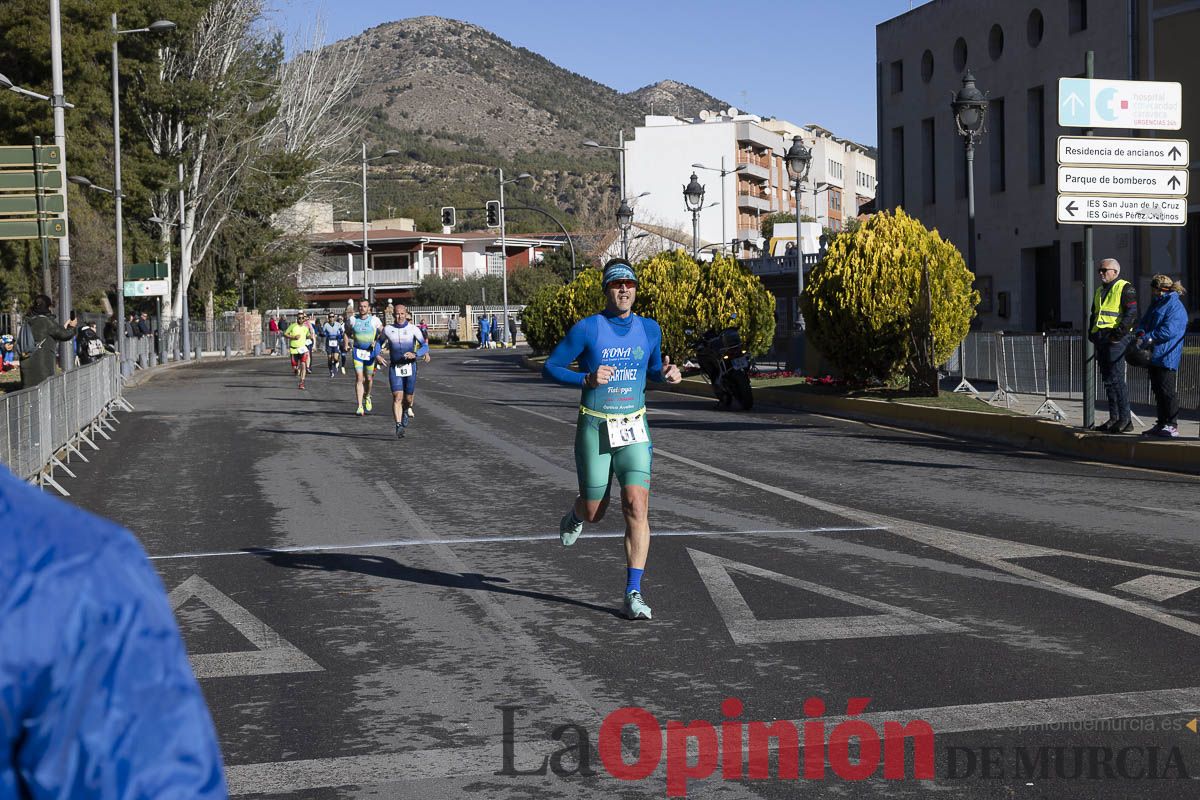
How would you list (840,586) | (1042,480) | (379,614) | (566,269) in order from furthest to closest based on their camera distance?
(566,269)
(1042,480)
(840,586)
(379,614)

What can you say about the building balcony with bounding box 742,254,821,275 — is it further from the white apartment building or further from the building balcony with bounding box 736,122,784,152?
the building balcony with bounding box 736,122,784,152

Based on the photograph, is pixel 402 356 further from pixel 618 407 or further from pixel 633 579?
pixel 633 579

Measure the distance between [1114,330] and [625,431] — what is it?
34.6ft

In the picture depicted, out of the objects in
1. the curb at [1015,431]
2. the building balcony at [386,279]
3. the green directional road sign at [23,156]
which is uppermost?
the building balcony at [386,279]

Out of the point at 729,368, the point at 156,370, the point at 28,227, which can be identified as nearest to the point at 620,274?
the point at 729,368

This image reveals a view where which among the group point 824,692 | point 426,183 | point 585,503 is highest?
point 426,183

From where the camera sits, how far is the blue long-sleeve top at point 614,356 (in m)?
7.84

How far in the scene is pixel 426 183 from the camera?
163125mm

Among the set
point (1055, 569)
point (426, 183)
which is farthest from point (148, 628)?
point (426, 183)

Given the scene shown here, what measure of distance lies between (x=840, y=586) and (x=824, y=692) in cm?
245

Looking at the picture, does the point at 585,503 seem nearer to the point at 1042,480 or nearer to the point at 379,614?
the point at 379,614

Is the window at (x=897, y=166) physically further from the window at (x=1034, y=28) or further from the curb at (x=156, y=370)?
the curb at (x=156, y=370)

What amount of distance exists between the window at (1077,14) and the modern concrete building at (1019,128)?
4 centimetres

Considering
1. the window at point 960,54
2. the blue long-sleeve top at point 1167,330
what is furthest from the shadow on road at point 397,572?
the window at point 960,54
